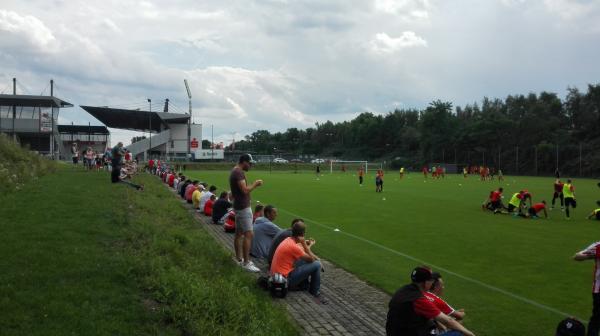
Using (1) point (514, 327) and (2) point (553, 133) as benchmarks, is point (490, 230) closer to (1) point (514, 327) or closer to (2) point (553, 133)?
(1) point (514, 327)

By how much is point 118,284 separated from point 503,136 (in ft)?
291

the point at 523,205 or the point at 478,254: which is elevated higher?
the point at 523,205

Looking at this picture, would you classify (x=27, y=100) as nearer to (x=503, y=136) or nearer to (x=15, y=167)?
(x=15, y=167)

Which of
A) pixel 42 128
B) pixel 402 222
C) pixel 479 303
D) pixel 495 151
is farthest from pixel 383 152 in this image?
pixel 479 303

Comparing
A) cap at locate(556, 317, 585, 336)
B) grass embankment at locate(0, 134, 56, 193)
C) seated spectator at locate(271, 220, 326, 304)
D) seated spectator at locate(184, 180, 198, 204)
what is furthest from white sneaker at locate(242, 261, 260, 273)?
seated spectator at locate(184, 180, 198, 204)

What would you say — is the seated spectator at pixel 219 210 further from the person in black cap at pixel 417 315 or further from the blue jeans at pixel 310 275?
the person in black cap at pixel 417 315

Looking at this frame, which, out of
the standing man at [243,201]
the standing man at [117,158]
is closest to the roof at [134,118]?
the standing man at [117,158]

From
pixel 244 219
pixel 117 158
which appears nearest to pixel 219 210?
pixel 244 219

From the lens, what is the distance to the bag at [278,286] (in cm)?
743

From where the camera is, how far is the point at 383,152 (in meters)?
132

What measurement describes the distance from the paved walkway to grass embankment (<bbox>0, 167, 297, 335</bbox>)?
0.45 metres

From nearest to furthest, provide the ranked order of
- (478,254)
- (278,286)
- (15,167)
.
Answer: (278,286) < (478,254) < (15,167)

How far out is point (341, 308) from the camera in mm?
7176

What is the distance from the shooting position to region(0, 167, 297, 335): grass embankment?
195 inches
